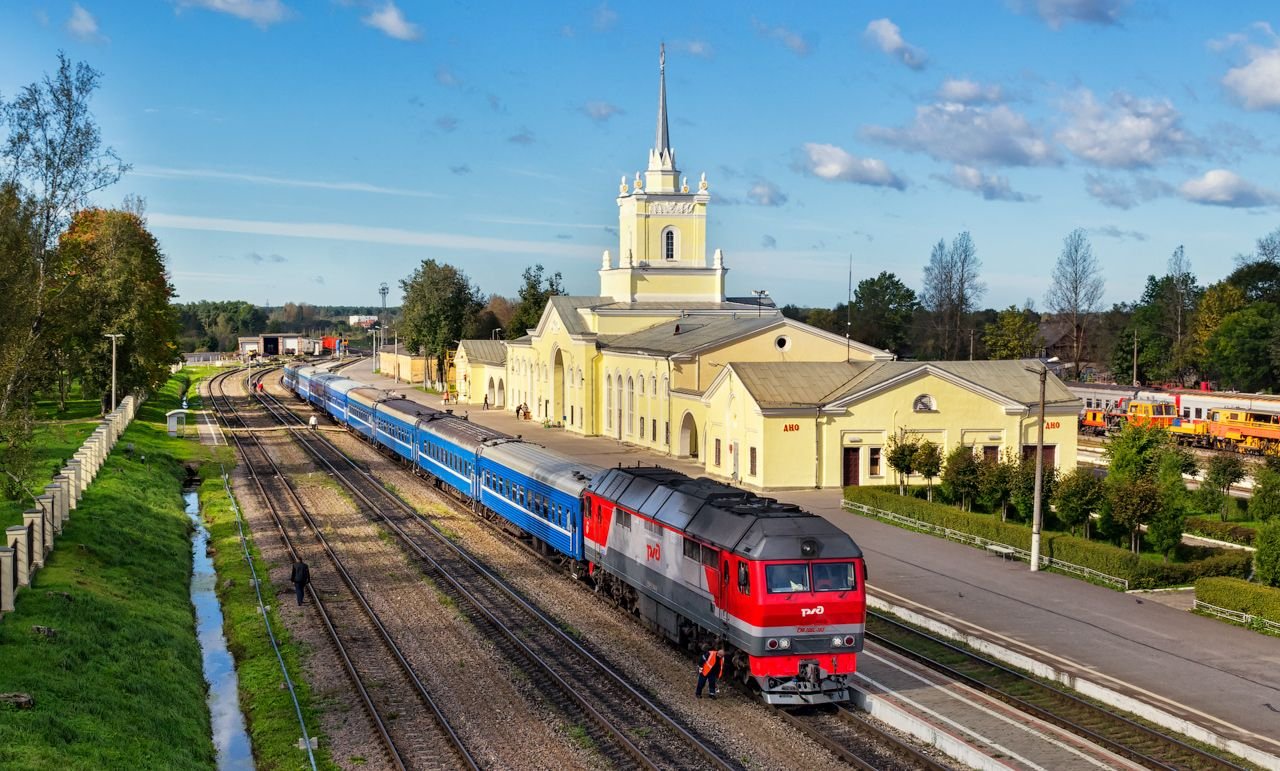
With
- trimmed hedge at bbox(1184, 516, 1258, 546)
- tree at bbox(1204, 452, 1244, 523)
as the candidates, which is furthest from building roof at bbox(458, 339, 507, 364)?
trimmed hedge at bbox(1184, 516, 1258, 546)

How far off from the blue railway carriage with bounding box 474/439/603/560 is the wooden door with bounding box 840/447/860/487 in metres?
15.6

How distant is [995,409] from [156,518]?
33.3 m

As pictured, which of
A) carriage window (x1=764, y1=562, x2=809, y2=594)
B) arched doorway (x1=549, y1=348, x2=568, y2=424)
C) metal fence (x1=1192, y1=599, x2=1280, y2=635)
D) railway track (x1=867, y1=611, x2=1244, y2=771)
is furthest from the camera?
arched doorway (x1=549, y1=348, x2=568, y2=424)

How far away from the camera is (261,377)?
139375mm

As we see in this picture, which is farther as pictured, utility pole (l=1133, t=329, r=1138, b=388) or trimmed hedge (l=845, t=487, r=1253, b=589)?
utility pole (l=1133, t=329, r=1138, b=388)

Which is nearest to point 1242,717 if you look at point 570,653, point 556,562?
point 570,653

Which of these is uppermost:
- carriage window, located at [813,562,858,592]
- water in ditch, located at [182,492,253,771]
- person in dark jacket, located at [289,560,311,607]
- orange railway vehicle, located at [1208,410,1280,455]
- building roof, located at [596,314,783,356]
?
building roof, located at [596,314,783,356]

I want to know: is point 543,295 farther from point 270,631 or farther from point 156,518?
point 270,631

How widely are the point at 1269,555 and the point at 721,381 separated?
1080 inches

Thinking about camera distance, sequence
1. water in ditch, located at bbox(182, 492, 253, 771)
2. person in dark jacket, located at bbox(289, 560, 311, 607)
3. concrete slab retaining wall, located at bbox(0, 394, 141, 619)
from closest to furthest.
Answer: water in ditch, located at bbox(182, 492, 253, 771), concrete slab retaining wall, located at bbox(0, 394, 141, 619), person in dark jacket, located at bbox(289, 560, 311, 607)

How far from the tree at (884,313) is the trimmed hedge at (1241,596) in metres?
101

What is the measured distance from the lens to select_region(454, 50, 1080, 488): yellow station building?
4831cm

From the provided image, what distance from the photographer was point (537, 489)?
1280 inches

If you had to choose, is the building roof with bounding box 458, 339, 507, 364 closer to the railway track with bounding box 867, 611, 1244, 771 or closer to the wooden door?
the wooden door
